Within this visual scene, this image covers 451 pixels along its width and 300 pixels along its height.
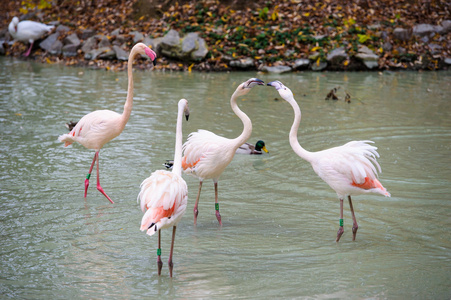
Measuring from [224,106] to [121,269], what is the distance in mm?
7299

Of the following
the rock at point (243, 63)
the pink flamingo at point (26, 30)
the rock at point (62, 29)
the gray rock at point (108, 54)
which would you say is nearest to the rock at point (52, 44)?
the rock at point (62, 29)

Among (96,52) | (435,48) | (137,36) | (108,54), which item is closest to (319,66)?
(435,48)

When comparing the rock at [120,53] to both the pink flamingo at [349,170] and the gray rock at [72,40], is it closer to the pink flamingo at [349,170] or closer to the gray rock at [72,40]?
the gray rock at [72,40]

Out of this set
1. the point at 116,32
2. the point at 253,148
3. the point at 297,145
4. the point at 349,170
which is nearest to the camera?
the point at 349,170

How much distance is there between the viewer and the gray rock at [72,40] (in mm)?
18042

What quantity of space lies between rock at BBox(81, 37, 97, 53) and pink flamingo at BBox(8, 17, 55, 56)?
74.2 inches

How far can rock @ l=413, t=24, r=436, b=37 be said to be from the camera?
17.3 metres

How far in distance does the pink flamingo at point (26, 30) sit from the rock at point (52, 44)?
278 mm

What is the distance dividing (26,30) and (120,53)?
386cm

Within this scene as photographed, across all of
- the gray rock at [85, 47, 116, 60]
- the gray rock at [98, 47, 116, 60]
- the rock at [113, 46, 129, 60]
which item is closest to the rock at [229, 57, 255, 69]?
the rock at [113, 46, 129, 60]

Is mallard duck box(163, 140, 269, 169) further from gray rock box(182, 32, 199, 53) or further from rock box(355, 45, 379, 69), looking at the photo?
rock box(355, 45, 379, 69)

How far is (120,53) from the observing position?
1694cm

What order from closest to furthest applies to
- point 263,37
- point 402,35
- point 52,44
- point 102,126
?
point 102,126 → point 263,37 → point 402,35 → point 52,44

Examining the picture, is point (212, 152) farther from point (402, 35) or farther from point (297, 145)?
point (402, 35)
